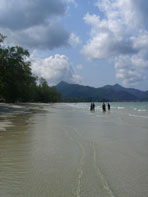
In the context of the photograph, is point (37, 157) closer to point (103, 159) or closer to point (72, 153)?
point (72, 153)

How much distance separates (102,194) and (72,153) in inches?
136

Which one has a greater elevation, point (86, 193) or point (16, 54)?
point (16, 54)

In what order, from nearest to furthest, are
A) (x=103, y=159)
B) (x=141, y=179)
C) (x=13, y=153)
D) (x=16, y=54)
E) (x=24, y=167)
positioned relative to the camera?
(x=141, y=179), (x=24, y=167), (x=103, y=159), (x=13, y=153), (x=16, y=54)

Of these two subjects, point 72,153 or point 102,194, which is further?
point 72,153

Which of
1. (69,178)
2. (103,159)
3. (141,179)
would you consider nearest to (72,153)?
(103,159)

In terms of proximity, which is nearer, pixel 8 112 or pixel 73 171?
pixel 73 171

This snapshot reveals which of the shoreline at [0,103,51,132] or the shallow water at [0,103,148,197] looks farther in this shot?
the shoreline at [0,103,51,132]

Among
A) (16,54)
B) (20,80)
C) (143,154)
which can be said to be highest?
(16,54)

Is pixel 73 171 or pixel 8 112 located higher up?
pixel 73 171

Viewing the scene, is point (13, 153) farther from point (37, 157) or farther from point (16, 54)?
point (16, 54)

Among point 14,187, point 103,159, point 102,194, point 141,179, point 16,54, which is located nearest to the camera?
point 102,194

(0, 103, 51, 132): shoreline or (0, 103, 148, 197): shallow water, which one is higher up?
(0, 103, 148, 197): shallow water

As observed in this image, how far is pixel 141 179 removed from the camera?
4.75m

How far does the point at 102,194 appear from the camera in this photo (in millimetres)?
3945
